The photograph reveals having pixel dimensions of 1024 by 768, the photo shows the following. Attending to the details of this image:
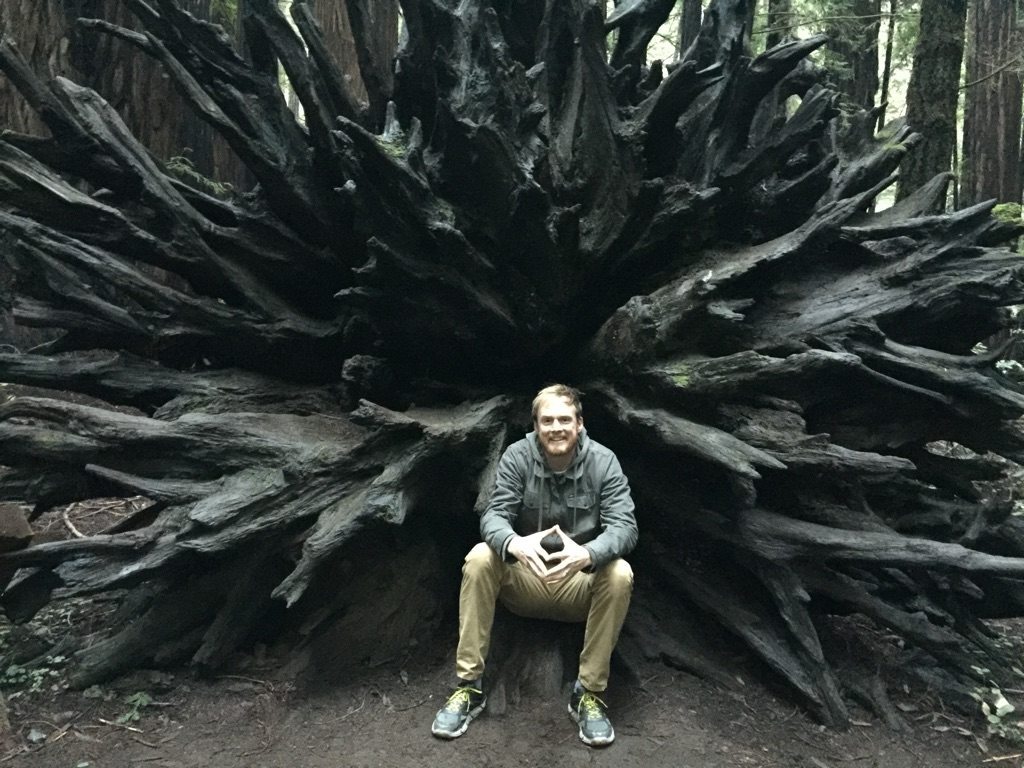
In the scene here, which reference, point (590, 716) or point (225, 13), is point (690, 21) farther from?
point (225, 13)

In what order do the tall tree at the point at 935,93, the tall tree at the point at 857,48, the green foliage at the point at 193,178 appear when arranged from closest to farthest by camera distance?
the green foliage at the point at 193,178 → the tall tree at the point at 935,93 → the tall tree at the point at 857,48

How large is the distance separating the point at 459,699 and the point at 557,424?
1385 millimetres

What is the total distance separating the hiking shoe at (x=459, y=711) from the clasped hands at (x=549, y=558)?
696mm

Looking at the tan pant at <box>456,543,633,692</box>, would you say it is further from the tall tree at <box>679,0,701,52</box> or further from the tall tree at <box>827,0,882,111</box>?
the tall tree at <box>827,0,882,111</box>

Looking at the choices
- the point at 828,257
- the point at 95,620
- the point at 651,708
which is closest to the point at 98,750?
the point at 95,620

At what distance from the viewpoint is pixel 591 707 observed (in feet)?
12.8

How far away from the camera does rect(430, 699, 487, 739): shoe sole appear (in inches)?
148

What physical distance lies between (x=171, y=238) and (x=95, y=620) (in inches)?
91.4

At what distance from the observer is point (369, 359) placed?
4.61m

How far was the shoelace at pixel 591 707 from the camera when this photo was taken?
3.86 metres

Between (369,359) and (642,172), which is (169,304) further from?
(642,172)

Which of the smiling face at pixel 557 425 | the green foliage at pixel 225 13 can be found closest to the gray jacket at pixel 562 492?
the smiling face at pixel 557 425

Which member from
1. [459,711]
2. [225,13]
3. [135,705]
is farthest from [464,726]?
[225,13]

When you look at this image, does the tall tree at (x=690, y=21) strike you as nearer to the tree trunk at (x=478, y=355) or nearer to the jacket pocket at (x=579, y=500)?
the tree trunk at (x=478, y=355)
